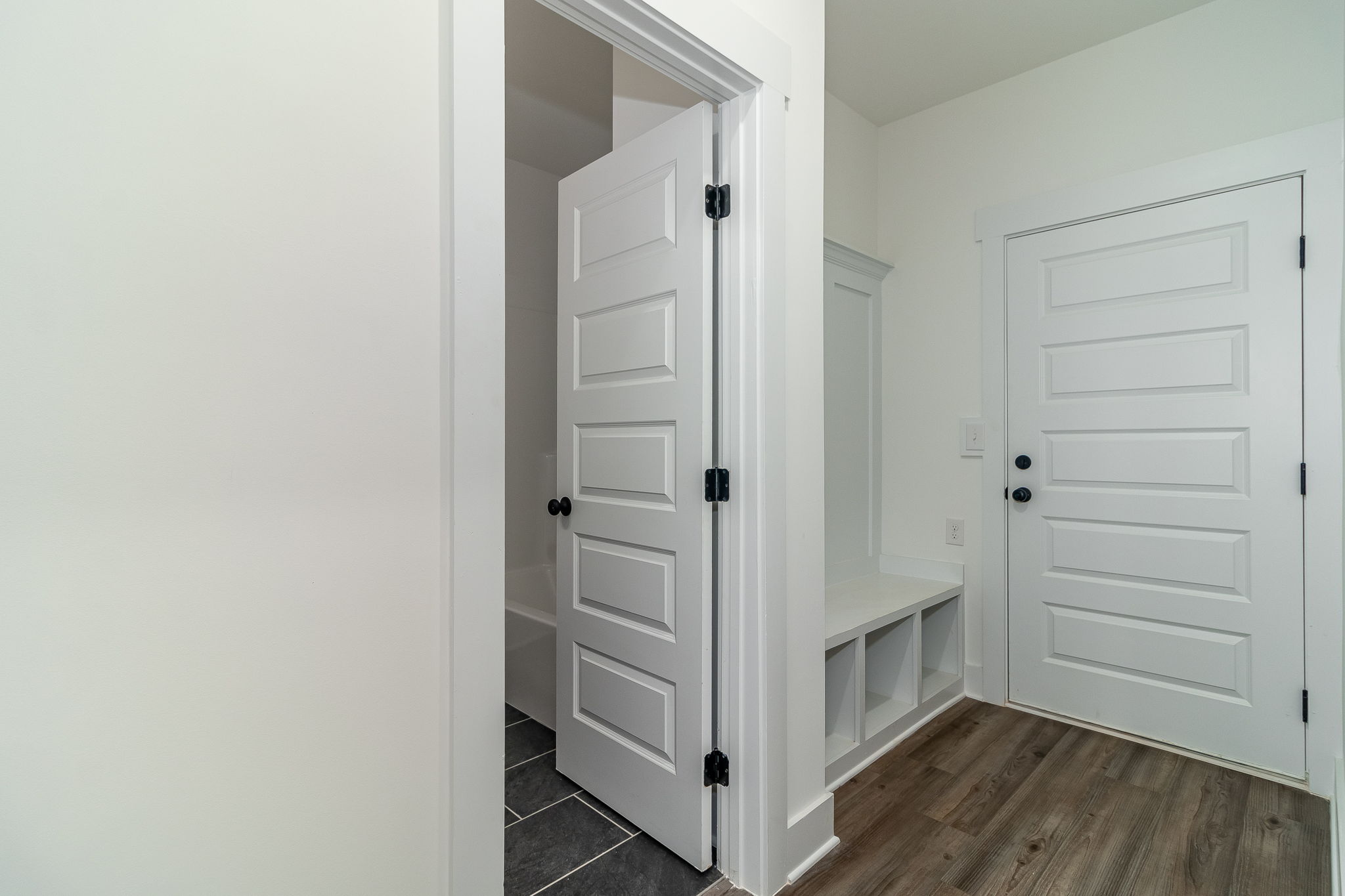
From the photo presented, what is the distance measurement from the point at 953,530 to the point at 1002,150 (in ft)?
5.57

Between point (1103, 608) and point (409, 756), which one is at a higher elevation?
point (409, 756)

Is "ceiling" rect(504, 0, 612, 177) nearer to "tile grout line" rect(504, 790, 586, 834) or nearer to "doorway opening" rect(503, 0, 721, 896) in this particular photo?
"doorway opening" rect(503, 0, 721, 896)

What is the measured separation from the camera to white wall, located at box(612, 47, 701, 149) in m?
1.87

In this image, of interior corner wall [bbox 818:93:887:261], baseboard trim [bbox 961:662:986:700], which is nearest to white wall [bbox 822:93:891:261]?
interior corner wall [bbox 818:93:887:261]

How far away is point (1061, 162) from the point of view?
253 cm

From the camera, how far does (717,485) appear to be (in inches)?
62.7

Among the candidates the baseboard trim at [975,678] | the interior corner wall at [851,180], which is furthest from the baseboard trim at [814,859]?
the interior corner wall at [851,180]

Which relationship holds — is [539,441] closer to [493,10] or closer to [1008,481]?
[1008,481]

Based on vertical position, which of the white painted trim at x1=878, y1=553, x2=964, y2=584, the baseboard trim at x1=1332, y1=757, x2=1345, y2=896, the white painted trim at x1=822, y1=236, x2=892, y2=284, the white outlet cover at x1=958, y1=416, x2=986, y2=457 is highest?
the white painted trim at x1=822, y1=236, x2=892, y2=284

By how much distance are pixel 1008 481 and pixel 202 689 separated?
2.79m

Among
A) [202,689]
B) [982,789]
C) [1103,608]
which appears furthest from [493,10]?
[1103,608]

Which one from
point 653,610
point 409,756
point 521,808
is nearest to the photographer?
point 409,756

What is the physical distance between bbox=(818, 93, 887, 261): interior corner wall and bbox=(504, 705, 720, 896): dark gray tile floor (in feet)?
7.82

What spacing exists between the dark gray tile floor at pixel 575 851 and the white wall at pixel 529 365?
60.5 inches
